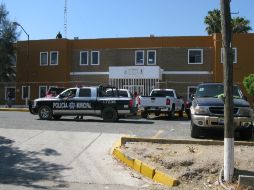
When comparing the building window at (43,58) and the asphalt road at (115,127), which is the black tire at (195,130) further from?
the building window at (43,58)

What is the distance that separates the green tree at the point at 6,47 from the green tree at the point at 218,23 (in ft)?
71.8

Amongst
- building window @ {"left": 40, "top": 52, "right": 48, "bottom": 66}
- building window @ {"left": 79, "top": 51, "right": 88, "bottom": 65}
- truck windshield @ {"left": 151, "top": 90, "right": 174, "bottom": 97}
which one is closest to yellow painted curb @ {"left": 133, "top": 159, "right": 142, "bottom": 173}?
truck windshield @ {"left": 151, "top": 90, "right": 174, "bottom": 97}

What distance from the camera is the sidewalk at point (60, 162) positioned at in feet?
30.6

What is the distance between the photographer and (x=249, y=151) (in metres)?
10.8

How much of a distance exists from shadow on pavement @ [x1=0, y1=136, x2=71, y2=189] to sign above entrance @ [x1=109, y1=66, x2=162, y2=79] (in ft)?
90.8

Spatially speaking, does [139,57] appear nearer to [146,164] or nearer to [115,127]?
[115,127]

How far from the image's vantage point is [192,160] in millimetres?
10023

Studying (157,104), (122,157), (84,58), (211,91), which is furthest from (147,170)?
(84,58)

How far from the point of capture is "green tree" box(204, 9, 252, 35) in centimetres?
5266

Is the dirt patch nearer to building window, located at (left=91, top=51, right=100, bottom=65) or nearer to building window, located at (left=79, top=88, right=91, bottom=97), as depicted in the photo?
building window, located at (left=79, top=88, right=91, bottom=97)

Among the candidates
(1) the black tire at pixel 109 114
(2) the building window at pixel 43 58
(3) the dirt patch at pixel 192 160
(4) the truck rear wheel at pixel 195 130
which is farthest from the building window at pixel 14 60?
(3) the dirt patch at pixel 192 160

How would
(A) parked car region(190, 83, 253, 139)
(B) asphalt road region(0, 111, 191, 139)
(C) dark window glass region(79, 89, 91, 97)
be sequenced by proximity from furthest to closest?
(C) dark window glass region(79, 89, 91, 97)
(B) asphalt road region(0, 111, 191, 139)
(A) parked car region(190, 83, 253, 139)

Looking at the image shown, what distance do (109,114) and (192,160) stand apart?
39.3ft

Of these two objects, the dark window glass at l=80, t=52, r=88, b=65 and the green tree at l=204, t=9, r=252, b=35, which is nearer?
the dark window glass at l=80, t=52, r=88, b=65
